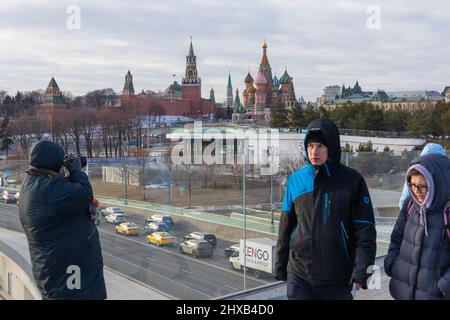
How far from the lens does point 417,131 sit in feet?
84.8

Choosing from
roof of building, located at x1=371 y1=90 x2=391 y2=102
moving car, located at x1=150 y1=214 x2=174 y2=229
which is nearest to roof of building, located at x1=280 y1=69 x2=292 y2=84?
roof of building, located at x1=371 y1=90 x2=391 y2=102

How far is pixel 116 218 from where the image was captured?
596cm

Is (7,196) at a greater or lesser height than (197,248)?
greater

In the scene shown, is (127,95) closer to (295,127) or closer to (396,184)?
(295,127)

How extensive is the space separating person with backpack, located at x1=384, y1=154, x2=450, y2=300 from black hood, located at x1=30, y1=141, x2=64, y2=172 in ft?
4.63

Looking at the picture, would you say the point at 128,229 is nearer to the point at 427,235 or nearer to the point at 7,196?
the point at 7,196

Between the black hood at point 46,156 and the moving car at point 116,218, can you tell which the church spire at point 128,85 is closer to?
the moving car at point 116,218

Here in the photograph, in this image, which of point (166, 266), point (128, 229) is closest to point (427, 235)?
point (166, 266)

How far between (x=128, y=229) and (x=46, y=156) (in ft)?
14.9

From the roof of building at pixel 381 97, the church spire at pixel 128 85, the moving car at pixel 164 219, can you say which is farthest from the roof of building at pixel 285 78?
the moving car at pixel 164 219

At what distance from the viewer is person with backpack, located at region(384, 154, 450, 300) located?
1.80 metres

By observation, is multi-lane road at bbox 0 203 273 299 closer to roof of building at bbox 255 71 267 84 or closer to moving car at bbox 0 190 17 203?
moving car at bbox 0 190 17 203
